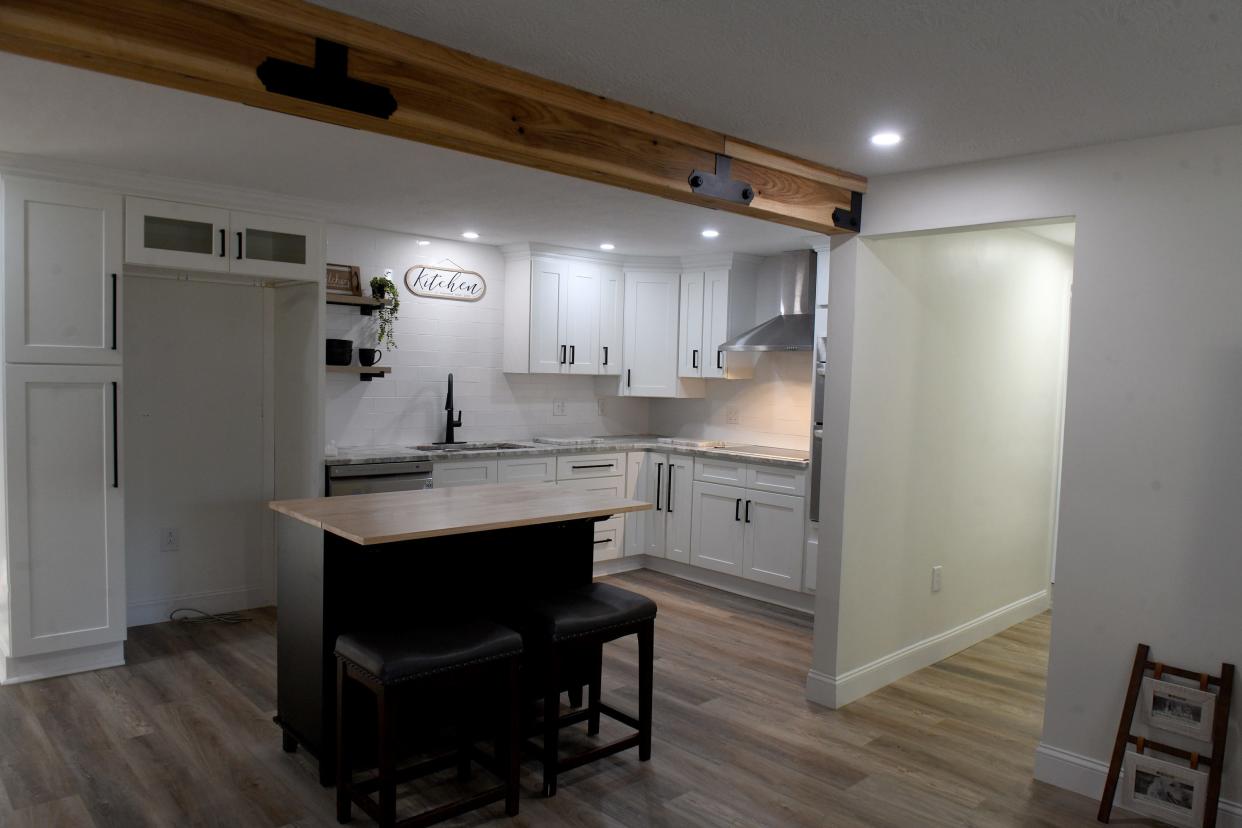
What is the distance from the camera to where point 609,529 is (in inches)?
225

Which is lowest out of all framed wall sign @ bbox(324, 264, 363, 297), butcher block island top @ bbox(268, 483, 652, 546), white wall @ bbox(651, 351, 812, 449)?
butcher block island top @ bbox(268, 483, 652, 546)

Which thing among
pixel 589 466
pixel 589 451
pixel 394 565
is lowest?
pixel 394 565

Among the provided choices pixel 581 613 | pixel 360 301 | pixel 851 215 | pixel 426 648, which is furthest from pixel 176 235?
pixel 851 215

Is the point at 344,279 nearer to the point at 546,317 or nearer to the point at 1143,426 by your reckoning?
the point at 546,317

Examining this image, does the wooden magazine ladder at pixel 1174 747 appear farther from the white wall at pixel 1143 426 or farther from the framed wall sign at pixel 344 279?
the framed wall sign at pixel 344 279

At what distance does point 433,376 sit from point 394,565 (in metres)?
2.71

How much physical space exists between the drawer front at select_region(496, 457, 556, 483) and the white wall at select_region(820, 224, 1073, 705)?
7.35ft

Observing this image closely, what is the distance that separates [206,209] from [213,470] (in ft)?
4.84

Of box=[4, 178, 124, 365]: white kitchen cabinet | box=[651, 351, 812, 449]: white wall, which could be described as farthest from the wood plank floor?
box=[651, 351, 812, 449]: white wall

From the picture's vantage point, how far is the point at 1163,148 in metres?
2.79

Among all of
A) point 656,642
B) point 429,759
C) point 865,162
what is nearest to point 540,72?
point 865,162

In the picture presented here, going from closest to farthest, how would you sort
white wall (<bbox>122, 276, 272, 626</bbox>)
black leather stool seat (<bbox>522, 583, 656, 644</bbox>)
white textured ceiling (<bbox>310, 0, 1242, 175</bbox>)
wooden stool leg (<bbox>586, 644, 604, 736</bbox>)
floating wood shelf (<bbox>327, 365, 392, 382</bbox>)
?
white textured ceiling (<bbox>310, 0, 1242, 175</bbox>)
black leather stool seat (<bbox>522, 583, 656, 644</bbox>)
wooden stool leg (<bbox>586, 644, 604, 736</bbox>)
white wall (<bbox>122, 276, 272, 626</bbox>)
floating wood shelf (<bbox>327, 365, 392, 382</bbox>)

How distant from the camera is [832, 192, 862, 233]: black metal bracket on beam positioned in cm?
351

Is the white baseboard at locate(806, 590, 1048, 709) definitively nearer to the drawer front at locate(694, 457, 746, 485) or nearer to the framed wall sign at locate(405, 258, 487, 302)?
the drawer front at locate(694, 457, 746, 485)
